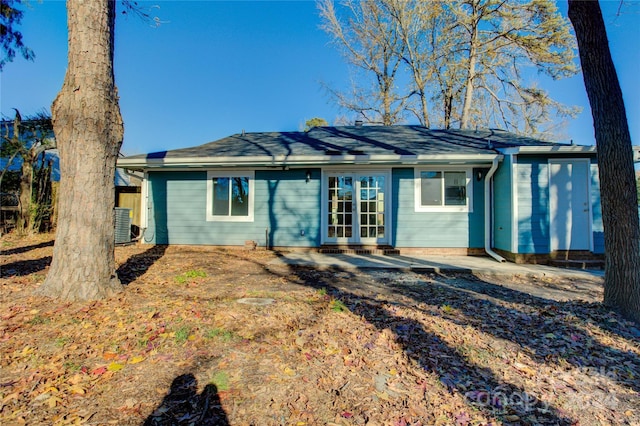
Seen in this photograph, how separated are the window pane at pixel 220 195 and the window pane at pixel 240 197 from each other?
185mm

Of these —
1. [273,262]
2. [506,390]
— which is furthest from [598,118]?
[273,262]

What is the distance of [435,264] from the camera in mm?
6336

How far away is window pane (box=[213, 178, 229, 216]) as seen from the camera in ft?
26.9

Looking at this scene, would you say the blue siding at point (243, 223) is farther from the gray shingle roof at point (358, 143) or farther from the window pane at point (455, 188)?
the window pane at point (455, 188)

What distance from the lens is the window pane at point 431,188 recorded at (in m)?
7.78

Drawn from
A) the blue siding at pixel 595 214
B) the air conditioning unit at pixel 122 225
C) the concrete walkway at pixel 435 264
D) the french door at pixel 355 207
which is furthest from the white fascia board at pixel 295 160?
the concrete walkway at pixel 435 264

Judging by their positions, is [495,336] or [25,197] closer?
[495,336]

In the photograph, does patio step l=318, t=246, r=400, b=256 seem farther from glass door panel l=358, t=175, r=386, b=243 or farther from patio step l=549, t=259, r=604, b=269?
patio step l=549, t=259, r=604, b=269

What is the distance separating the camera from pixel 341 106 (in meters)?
18.5

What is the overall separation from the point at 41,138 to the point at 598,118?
45.0 ft

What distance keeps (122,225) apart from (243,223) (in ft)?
10.4

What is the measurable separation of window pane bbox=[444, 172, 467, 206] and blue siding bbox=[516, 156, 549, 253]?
3.96 ft

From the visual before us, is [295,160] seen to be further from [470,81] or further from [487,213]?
[470,81]

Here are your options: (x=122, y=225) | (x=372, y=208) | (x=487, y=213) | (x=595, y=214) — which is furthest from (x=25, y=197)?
(x=595, y=214)
